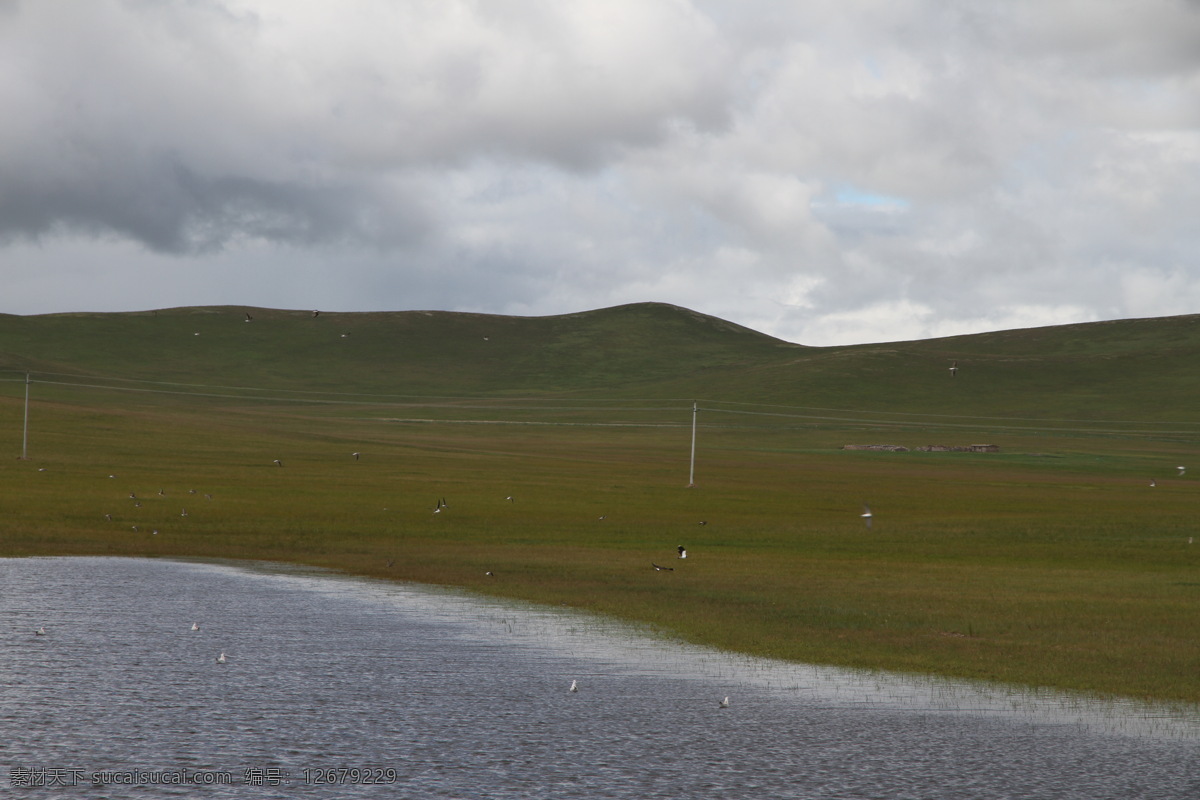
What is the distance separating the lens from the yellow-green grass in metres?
32.2

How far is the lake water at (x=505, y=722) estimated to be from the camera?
18438 mm

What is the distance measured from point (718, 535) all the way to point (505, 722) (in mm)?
41354

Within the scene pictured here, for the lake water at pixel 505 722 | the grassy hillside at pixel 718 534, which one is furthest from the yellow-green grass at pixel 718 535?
the lake water at pixel 505 722

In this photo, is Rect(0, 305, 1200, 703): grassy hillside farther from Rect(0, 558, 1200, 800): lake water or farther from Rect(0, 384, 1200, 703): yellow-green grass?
Rect(0, 558, 1200, 800): lake water

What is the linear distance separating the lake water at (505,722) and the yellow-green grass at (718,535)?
3.87 meters

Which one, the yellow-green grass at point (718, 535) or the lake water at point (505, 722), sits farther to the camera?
the yellow-green grass at point (718, 535)

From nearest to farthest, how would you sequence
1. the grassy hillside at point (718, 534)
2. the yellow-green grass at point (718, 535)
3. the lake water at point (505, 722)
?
the lake water at point (505, 722)
the yellow-green grass at point (718, 535)
the grassy hillside at point (718, 534)

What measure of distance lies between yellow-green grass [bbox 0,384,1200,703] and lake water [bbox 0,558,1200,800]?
3.87 m

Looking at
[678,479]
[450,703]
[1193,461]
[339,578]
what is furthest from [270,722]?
[1193,461]

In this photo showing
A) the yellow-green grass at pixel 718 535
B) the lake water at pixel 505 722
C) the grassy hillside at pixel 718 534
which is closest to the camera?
the lake water at pixel 505 722

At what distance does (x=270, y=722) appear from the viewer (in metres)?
21.5

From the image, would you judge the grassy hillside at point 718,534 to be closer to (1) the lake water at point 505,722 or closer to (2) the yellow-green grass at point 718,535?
(2) the yellow-green grass at point 718,535

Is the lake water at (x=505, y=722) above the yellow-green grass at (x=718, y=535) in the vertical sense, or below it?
below

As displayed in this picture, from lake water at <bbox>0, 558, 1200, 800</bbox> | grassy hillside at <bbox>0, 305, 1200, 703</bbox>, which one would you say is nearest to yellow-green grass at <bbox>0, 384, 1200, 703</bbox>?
grassy hillside at <bbox>0, 305, 1200, 703</bbox>
